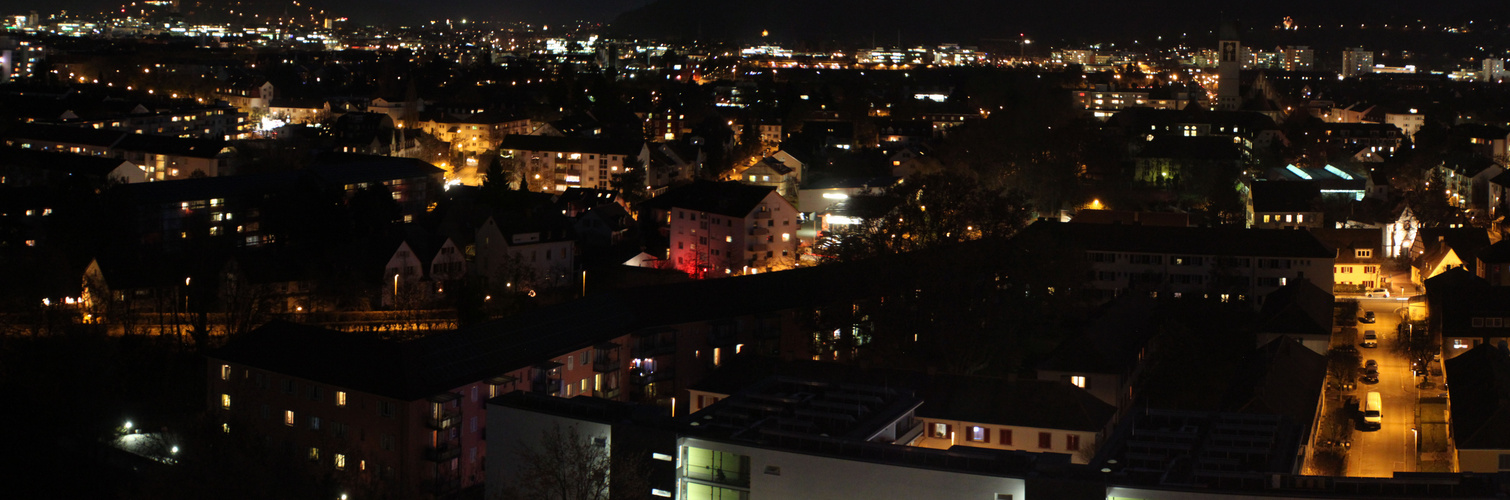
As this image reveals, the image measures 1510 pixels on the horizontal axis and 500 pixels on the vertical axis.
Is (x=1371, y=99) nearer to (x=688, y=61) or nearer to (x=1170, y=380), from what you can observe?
(x=688, y=61)

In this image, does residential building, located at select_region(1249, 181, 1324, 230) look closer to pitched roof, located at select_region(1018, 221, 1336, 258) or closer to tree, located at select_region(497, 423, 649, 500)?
pitched roof, located at select_region(1018, 221, 1336, 258)

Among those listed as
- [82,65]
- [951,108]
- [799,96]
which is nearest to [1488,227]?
[951,108]

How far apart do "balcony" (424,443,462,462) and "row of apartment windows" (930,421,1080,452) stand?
2.94m

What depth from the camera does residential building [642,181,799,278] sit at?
15.8 metres

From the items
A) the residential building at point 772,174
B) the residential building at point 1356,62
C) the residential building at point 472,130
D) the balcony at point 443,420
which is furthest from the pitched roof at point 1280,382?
the residential building at point 1356,62

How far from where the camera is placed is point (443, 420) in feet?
29.3

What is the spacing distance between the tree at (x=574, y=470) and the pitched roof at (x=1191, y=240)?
25.8 feet

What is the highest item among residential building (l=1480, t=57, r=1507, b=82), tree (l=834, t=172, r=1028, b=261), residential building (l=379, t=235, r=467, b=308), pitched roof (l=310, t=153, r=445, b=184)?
residential building (l=1480, t=57, r=1507, b=82)

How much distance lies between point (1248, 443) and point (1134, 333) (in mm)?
4083

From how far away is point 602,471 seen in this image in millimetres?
7250

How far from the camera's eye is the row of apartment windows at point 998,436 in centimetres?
875

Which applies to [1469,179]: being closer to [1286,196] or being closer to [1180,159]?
[1180,159]

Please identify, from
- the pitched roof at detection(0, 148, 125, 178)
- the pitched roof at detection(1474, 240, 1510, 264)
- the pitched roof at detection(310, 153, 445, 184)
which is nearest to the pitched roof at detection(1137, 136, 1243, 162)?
the pitched roof at detection(1474, 240, 1510, 264)

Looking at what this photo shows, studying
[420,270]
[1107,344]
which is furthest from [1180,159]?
[420,270]
